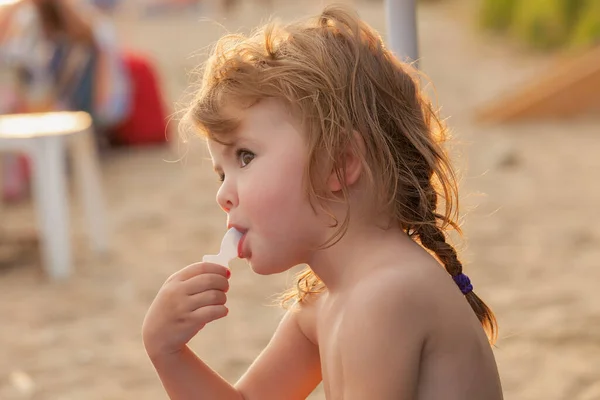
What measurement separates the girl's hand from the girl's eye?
0.47 feet

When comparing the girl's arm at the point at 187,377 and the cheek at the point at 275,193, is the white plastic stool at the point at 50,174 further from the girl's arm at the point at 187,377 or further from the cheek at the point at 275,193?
the cheek at the point at 275,193

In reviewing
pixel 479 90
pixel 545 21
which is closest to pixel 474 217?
pixel 479 90

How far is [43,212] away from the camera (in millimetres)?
4312

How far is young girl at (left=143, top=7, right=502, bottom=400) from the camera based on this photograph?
4.26ft

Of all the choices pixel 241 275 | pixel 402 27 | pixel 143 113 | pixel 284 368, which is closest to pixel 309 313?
pixel 284 368

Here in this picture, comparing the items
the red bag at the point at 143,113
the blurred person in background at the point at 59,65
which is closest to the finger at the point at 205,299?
the blurred person in background at the point at 59,65

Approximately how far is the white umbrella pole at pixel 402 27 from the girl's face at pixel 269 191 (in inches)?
16.1

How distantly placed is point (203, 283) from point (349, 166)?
250 mm

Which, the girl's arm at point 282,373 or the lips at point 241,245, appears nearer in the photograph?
the lips at point 241,245

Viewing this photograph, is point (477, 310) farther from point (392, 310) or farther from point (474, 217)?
point (474, 217)

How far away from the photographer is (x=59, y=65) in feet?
21.0

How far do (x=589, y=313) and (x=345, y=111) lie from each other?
7.17 ft

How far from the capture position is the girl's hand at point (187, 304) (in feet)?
4.53

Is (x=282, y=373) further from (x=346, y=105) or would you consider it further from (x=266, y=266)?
(x=346, y=105)
